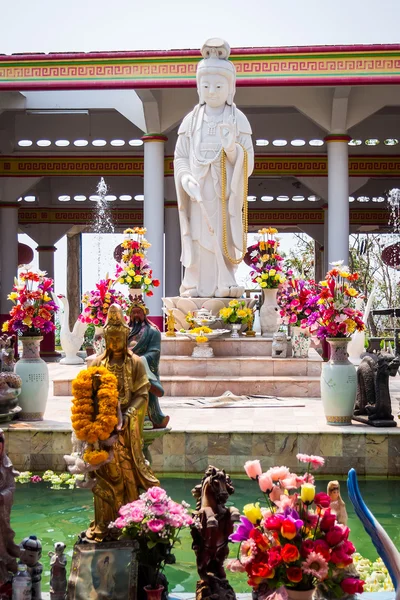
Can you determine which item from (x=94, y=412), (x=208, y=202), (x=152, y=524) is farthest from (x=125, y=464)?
(x=208, y=202)

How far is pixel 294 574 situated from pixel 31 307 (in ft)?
20.6

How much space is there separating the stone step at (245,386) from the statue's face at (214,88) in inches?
162

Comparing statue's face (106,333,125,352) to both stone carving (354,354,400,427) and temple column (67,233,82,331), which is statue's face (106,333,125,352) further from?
temple column (67,233,82,331)

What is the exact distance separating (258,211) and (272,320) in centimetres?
1206

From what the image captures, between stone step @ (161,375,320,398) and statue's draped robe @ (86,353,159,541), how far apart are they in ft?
20.3

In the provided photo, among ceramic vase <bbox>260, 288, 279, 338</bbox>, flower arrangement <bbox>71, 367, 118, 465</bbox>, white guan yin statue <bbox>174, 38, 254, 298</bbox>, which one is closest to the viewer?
flower arrangement <bbox>71, 367, 118, 465</bbox>

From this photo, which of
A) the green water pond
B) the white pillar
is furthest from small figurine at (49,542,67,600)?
the white pillar

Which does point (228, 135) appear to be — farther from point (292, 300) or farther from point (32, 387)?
point (32, 387)

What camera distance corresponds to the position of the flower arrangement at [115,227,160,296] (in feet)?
40.3

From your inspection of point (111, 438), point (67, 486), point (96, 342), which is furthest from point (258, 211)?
point (111, 438)

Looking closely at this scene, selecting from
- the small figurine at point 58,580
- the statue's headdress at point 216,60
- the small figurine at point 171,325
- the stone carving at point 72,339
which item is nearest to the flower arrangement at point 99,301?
the small figurine at point 171,325

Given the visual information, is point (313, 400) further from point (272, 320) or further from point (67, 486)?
point (67, 486)

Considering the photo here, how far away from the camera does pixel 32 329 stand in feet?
30.0

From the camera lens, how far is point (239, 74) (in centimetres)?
1476
